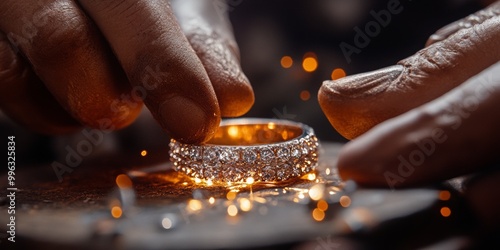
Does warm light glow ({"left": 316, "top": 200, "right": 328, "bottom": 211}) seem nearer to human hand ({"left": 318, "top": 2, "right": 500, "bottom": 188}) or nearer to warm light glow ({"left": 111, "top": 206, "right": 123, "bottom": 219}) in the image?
human hand ({"left": 318, "top": 2, "right": 500, "bottom": 188})

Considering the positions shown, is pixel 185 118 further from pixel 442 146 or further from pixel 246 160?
pixel 442 146

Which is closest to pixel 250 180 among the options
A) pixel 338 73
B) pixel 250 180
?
pixel 250 180

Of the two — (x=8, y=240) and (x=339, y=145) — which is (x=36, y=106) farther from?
(x=339, y=145)

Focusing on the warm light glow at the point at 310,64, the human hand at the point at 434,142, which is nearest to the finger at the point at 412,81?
the human hand at the point at 434,142

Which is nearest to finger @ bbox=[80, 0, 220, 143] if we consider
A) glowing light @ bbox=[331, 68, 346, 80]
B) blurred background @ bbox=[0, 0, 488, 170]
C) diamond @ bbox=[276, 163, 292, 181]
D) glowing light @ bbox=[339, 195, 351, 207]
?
diamond @ bbox=[276, 163, 292, 181]

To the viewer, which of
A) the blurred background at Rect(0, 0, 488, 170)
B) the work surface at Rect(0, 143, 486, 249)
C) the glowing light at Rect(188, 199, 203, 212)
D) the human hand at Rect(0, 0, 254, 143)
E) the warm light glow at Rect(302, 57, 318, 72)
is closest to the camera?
the work surface at Rect(0, 143, 486, 249)

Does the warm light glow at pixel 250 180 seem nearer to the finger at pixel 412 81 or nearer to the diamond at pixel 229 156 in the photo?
the diamond at pixel 229 156

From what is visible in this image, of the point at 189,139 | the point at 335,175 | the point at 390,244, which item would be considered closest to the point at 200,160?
the point at 189,139

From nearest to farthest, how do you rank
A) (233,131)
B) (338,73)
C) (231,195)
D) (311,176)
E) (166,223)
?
1. (166,223)
2. (231,195)
3. (311,176)
4. (233,131)
5. (338,73)
